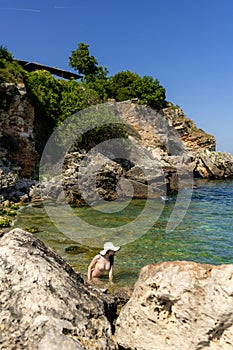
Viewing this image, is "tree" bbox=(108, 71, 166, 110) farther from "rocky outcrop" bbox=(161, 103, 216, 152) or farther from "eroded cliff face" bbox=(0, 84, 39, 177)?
"eroded cliff face" bbox=(0, 84, 39, 177)

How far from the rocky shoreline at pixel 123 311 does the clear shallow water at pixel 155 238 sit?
5987 mm

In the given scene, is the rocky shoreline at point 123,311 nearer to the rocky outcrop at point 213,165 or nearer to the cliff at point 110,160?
the cliff at point 110,160

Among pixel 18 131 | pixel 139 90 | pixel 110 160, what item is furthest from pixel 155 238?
pixel 139 90

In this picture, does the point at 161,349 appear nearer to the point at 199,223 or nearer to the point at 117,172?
the point at 199,223

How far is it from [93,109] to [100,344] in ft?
116

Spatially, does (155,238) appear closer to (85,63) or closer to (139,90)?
(139,90)

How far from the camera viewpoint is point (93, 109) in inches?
1537

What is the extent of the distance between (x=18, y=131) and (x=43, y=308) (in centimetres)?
3138

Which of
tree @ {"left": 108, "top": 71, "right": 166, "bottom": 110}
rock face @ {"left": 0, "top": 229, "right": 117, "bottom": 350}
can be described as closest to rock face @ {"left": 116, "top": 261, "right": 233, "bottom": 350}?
rock face @ {"left": 0, "top": 229, "right": 117, "bottom": 350}

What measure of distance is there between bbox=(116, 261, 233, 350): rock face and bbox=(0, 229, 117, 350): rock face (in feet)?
2.09

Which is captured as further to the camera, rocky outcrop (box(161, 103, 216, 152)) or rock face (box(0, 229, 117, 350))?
rocky outcrop (box(161, 103, 216, 152))

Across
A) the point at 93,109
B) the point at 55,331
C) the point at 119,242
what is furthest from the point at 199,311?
the point at 93,109

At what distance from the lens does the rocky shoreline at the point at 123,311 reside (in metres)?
5.08

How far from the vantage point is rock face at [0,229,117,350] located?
198 inches
